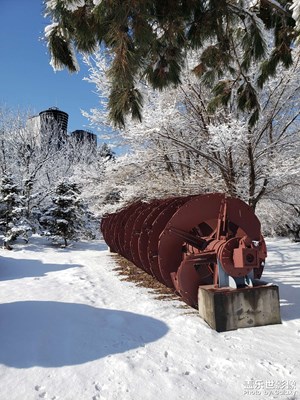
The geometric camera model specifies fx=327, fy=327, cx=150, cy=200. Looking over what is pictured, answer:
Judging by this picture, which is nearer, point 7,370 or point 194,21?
point 7,370

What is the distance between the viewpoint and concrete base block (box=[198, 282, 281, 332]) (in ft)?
13.1

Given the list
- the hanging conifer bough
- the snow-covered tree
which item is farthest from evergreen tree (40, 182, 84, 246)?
the hanging conifer bough

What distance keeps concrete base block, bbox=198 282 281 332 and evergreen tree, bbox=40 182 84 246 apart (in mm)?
11813

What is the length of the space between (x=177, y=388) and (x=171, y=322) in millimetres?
1519

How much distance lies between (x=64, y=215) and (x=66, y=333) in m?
12.1

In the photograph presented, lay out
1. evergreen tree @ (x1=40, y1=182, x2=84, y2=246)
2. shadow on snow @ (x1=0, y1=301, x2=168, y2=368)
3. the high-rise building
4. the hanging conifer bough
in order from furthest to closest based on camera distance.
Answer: the high-rise building < evergreen tree @ (x1=40, y1=182, x2=84, y2=246) < shadow on snow @ (x1=0, y1=301, x2=168, y2=368) < the hanging conifer bough

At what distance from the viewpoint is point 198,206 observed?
4809 mm

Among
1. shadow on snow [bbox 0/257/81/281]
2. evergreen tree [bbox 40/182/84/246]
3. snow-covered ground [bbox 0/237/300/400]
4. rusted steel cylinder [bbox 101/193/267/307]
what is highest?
evergreen tree [bbox 40/182/84/246]

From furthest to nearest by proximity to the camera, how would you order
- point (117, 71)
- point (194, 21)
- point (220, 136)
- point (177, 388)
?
point (220, 136), point (194, 21), point (117, 71), point (177, 388)

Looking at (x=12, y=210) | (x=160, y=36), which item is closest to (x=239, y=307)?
(x=160, y=36)

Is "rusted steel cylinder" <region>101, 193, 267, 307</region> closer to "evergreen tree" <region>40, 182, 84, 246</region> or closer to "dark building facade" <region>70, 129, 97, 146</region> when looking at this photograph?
"evergreen tree" <region>40, 182, 84, 246</region>

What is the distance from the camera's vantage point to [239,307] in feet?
13.4

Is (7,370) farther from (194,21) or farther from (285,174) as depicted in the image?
(285,174)

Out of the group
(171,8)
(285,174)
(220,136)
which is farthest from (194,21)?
(285,174)
